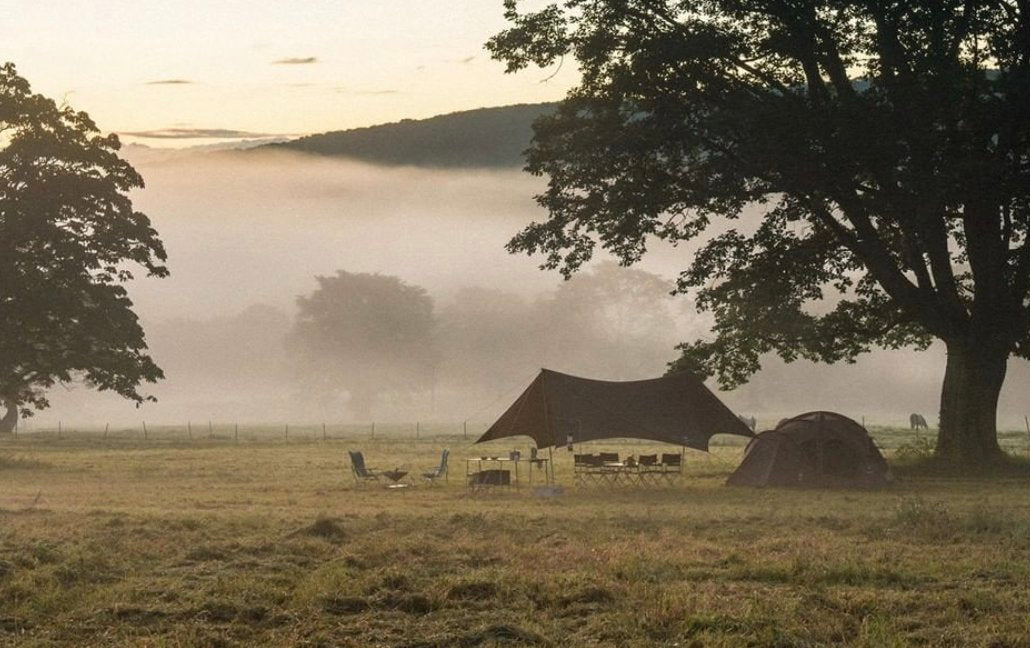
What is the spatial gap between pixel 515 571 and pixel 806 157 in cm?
1794

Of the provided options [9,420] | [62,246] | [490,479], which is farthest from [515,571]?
[9,420]

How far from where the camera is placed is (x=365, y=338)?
129 metres

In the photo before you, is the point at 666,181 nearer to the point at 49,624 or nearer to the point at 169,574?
the point at 169,574

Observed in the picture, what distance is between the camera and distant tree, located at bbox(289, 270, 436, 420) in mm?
129375

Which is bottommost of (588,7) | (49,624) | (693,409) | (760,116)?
(49,624)

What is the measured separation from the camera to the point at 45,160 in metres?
41.9

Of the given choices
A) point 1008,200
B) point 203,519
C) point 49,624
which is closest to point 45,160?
point 203,519

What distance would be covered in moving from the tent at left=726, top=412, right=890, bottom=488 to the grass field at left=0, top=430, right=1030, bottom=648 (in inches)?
116

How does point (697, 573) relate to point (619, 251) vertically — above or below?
below

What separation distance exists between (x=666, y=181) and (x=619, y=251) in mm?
2024

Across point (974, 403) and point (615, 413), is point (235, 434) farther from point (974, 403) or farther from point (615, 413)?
point (974, 403)

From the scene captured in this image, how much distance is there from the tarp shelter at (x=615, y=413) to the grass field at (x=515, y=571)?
5471 mm

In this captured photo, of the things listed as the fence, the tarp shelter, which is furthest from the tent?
the fence

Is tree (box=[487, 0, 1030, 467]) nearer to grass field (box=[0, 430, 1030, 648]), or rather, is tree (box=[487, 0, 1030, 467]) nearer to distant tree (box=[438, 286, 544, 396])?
grass field (box=[0, 430, 1030, 648])
